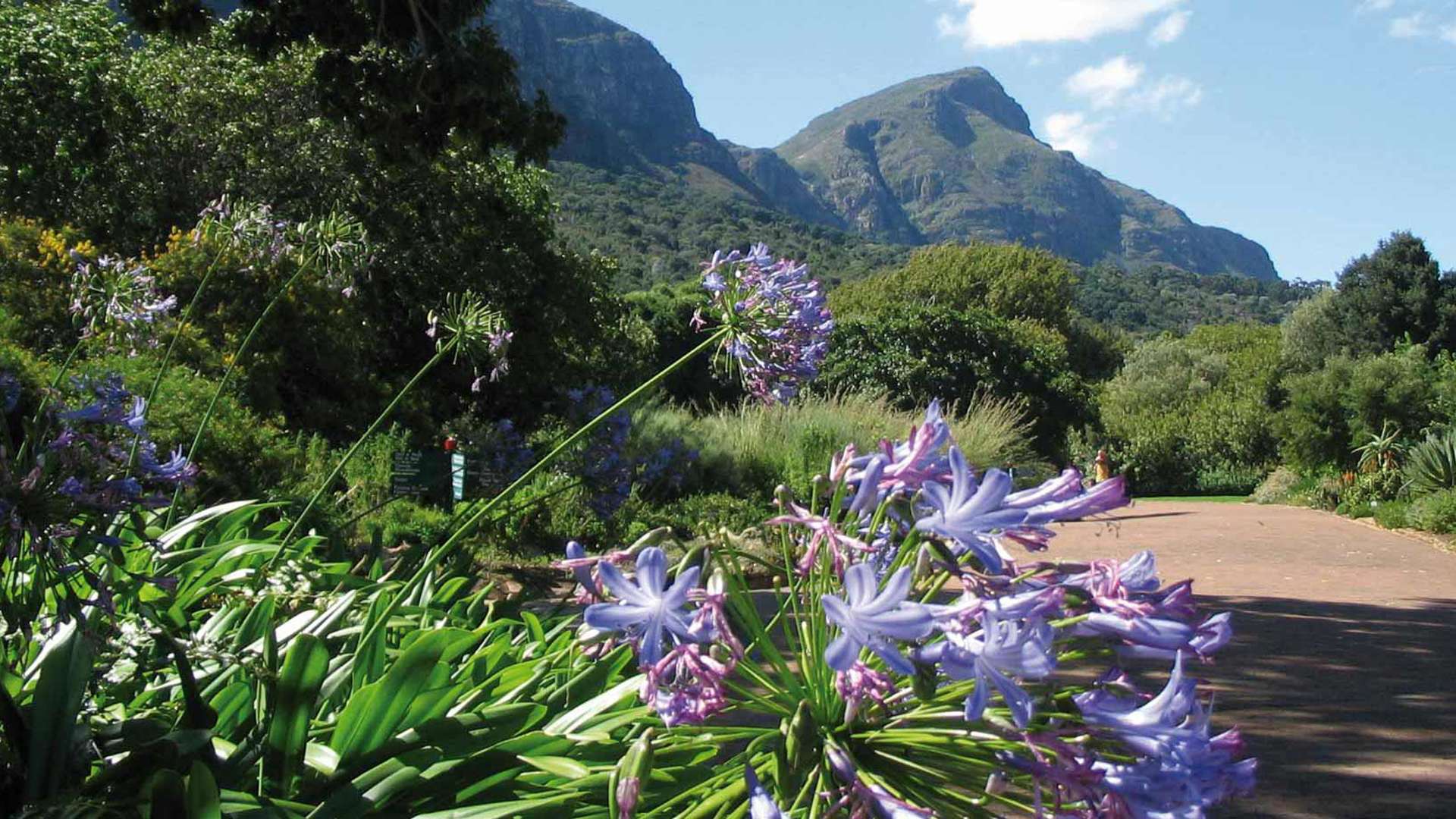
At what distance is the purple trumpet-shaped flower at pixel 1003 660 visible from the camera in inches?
37.5

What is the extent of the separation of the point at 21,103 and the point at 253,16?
577 centimetres

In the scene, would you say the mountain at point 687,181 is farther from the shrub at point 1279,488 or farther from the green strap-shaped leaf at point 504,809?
the shrub at point 1279,488

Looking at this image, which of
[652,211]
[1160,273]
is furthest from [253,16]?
[1160,273]

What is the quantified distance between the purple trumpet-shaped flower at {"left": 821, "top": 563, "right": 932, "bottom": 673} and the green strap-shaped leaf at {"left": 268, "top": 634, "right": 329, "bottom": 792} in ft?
3.48

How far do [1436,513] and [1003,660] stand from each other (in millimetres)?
15228

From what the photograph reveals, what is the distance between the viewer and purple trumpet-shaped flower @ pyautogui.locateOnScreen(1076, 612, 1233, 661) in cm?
102

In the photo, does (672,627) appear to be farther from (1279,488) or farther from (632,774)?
(1279,488)

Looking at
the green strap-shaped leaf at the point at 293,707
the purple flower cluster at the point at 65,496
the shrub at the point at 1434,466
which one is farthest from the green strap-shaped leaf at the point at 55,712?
the shrub at the point at 1434,466

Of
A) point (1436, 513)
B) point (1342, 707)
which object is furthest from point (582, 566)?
point (1436, 513)

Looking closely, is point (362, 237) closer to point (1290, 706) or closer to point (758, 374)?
point (758, 374)

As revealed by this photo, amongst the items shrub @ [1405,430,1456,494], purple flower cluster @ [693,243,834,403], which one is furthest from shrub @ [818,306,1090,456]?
purple flower cluster @ [693,243,834,403]

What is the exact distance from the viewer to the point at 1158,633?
1021 mm

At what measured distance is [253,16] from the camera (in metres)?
8.31

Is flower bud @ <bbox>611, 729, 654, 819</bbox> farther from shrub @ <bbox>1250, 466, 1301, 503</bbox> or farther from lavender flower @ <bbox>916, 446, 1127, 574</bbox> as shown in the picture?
shrub @ <bbox>1250, 466, 1301, 503</bbox>
